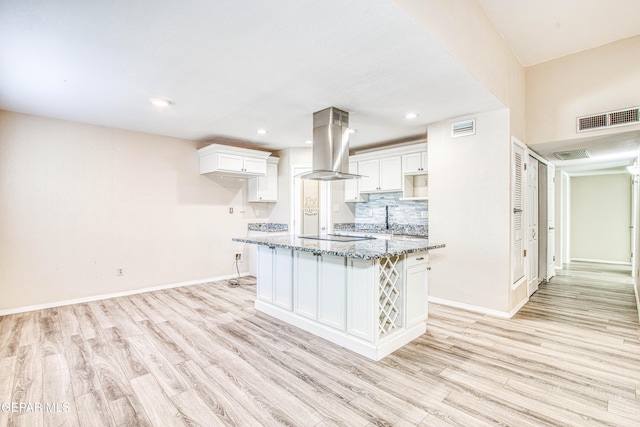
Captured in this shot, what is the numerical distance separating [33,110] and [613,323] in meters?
6.93

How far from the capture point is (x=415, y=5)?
6.21ft

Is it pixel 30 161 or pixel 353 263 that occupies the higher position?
pixel 30 161

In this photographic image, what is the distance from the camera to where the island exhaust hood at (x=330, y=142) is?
11.3 ft

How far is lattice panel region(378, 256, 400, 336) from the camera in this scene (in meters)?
2.61

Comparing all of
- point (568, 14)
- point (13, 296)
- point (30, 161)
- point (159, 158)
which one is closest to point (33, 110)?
point (30, 161)

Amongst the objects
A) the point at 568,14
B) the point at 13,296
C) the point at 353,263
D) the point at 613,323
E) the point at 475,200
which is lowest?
the point at 613,323

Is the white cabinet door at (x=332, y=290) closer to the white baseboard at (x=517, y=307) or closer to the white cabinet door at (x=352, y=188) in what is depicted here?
the white baseboard at (x=517, y=307)

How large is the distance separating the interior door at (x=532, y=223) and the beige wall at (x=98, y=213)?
4737mm

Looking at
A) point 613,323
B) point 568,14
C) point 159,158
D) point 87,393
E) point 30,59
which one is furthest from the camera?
point 159,158

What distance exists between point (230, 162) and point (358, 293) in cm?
328

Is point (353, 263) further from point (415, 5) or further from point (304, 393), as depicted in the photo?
point (415, 5)

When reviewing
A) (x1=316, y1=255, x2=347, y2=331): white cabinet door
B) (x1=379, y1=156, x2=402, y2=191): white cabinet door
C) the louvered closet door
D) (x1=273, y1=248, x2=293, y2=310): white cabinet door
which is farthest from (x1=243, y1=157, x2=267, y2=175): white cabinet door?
the louvered closet door

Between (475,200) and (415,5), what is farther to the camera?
(475,200)

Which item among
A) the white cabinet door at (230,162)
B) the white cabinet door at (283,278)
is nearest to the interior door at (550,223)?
the white cabinet door at (283,278)
